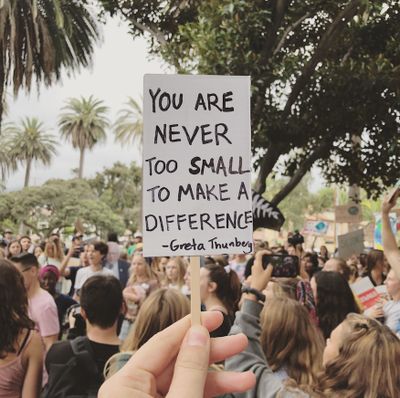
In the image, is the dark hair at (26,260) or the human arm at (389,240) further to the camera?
the dark hair at (26,260)

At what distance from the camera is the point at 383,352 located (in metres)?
2.11

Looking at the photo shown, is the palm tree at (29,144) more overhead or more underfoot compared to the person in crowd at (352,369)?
more overhead

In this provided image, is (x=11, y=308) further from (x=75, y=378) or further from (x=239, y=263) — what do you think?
(x=239, y=263)

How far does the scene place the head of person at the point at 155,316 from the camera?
251 centimetres

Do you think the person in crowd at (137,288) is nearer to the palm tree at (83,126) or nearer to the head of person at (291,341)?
the head of person at (291,341)

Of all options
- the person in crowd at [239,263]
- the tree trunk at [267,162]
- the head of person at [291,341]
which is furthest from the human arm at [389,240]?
the tree trunk at [267,162]

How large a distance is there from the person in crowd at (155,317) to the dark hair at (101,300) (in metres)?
0.28

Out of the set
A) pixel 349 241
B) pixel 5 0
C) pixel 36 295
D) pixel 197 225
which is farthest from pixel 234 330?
pixel 5 0

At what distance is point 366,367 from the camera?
207 cm

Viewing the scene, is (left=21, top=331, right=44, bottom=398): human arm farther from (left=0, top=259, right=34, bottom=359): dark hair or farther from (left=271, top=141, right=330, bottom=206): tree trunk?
(left=271, top=141, right=330, bottom=206): tree trunk

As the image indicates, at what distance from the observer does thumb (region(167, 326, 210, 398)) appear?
Result: 3.37ft

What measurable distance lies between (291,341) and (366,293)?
1.65 m

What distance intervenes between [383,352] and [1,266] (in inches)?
74.2

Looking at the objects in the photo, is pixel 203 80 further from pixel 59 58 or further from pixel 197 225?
pixel 59 58
